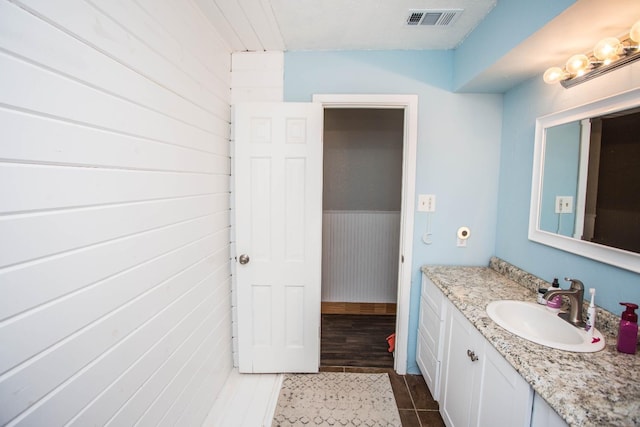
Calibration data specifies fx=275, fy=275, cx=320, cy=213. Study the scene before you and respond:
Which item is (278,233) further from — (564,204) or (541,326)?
(564,204)

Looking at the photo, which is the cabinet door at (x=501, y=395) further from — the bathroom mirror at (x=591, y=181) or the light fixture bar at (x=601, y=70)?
the light fixture bar at (x=601, y=70)

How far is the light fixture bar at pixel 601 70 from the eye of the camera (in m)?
1.10

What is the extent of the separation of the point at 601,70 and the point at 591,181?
19.4 inches

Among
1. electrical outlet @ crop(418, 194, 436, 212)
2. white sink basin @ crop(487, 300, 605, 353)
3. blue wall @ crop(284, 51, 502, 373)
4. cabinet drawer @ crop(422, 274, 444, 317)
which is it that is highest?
A: blue wall @ crop(284, 51, 502, 373)

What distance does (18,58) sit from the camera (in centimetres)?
66

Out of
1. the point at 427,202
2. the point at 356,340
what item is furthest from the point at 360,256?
the point at 427,202

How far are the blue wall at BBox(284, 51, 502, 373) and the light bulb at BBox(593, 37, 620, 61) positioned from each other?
34.3 inches

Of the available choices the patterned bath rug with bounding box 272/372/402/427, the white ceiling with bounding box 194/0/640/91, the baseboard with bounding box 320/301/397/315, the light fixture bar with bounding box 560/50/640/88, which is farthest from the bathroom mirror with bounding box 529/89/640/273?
the baseboard with bounding box 320/301/397/315

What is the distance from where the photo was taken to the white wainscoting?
3.22 metres

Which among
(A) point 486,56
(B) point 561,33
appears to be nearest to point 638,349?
(B) point 561,33

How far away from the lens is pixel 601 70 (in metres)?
1.22

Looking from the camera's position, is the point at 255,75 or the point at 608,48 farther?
the point at 255,75

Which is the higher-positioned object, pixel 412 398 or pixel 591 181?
pixel 591 181

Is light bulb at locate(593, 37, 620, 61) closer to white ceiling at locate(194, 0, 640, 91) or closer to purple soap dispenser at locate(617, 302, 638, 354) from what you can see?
white ceiling at locate(194, 0, 640, 91)
